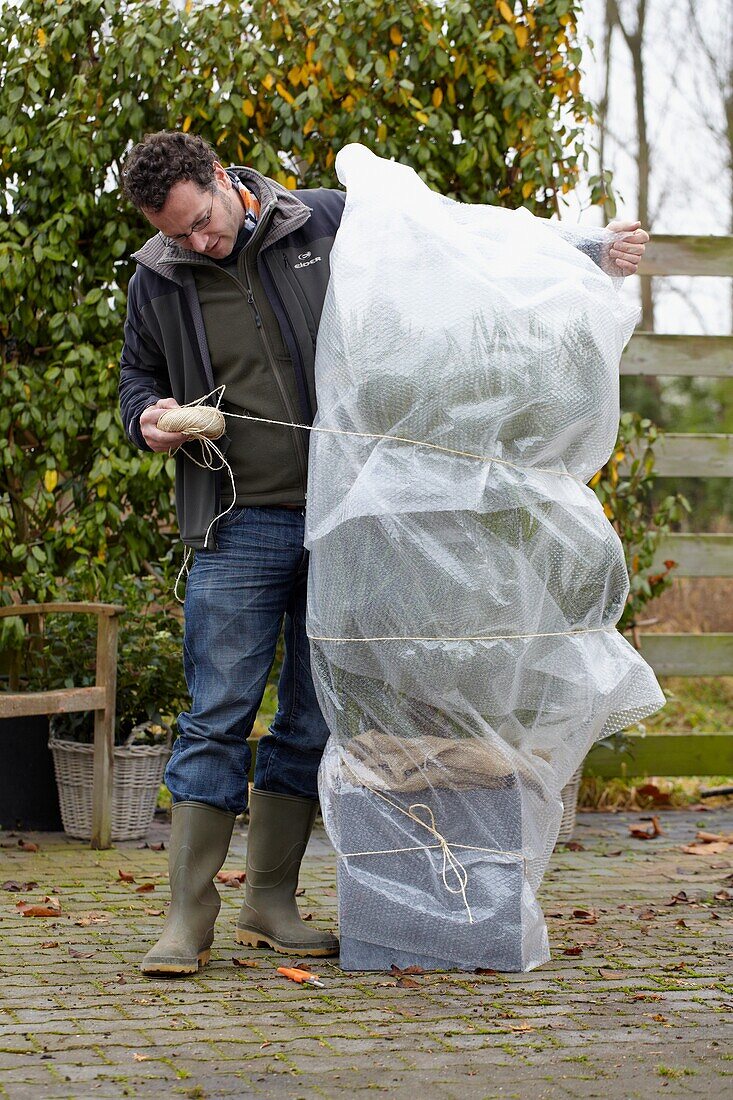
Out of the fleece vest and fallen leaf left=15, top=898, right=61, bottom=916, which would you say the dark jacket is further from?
fallen leaf left=15, top=898, right=61, bottom=916

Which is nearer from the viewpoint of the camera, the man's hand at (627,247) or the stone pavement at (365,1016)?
the stone pavement at (365,1016)

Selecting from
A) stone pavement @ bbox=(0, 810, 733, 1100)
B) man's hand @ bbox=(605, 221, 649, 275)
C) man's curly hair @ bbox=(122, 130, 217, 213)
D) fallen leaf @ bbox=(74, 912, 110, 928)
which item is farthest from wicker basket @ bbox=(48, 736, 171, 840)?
man's hand @ bbox=(605, 221, 649, 275)

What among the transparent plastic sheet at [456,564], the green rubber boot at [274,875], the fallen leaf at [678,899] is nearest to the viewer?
the transparent plastic sheet at [456,564]

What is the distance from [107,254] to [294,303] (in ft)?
6.82

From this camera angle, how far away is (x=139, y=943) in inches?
125

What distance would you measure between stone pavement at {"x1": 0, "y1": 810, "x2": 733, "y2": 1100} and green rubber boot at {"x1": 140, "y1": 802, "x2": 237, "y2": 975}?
0.29 ft

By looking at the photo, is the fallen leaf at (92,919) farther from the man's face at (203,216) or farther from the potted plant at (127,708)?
the man's face at (203,216)

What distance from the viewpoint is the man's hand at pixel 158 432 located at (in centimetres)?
292

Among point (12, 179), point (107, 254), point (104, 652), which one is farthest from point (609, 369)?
point (12, 179)

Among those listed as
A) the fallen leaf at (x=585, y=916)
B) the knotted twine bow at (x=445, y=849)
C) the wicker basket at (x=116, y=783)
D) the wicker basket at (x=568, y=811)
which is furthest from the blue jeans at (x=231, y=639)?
the wicker basket at (x=568, y=811)

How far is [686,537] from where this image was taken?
205 inches

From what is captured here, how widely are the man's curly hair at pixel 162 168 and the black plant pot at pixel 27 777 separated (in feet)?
7.79

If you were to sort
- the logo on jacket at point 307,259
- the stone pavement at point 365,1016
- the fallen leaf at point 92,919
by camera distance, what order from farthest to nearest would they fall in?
the fallen leaf at point 92,919, the logo on jacket at point 307,259, the stone pavement at point 365,1016

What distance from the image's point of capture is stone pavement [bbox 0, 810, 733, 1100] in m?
2.24
